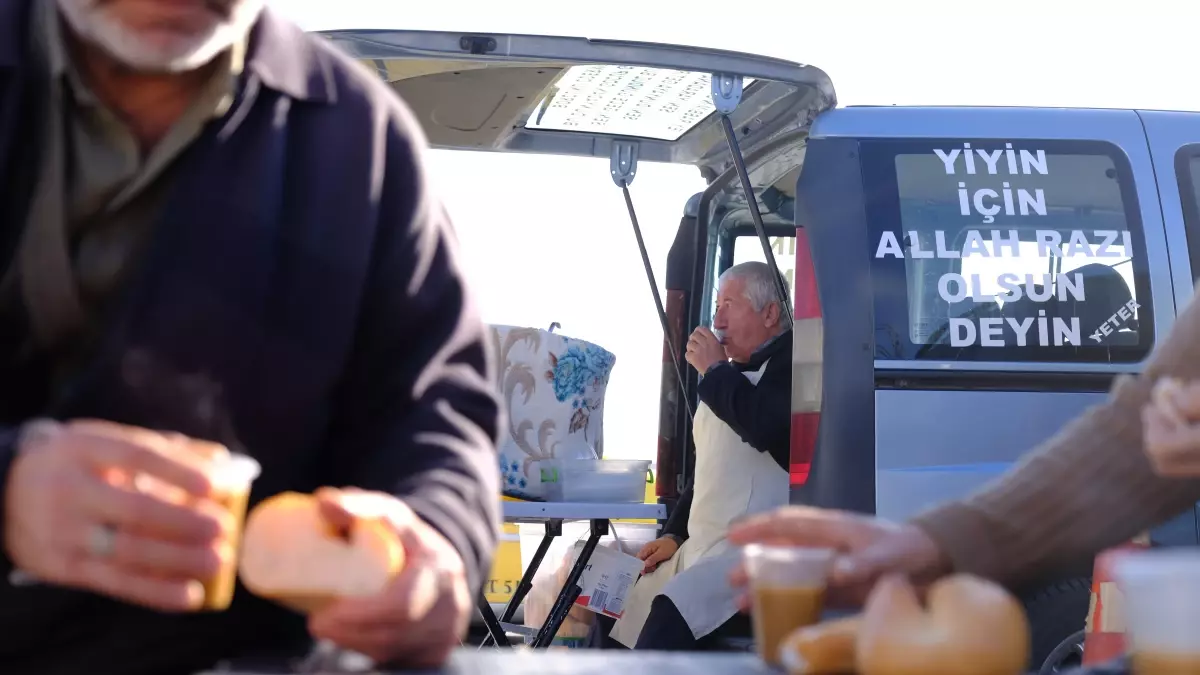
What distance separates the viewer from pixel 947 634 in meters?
1.17

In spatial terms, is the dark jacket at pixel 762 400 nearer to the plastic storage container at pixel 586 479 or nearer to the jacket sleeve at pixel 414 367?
the plastic storage container at pixel 586 479

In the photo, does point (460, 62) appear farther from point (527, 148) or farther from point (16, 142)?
point (16, 142)

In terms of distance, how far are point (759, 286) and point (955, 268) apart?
1.40 meters

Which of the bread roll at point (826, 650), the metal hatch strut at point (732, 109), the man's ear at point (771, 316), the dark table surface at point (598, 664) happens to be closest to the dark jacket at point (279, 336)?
the dark table surface at point (598, 664)

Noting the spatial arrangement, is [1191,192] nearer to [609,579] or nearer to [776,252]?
[776,252]

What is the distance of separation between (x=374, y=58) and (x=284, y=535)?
317 cm

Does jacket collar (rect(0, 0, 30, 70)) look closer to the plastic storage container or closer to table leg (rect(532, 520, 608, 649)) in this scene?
the plastic storage container

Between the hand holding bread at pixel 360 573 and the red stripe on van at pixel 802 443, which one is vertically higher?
the hand holding bread at pixel 360 573

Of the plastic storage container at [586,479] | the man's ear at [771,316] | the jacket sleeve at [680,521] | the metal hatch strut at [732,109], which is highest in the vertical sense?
the metal hatch strut at [732,109]

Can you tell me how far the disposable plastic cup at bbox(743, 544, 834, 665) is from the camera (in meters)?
1.46

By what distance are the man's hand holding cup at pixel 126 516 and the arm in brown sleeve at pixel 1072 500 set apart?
2.90 ft

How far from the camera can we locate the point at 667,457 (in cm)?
581

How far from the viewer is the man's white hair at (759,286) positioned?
515 cm

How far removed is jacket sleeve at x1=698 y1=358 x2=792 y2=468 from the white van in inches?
21.2
